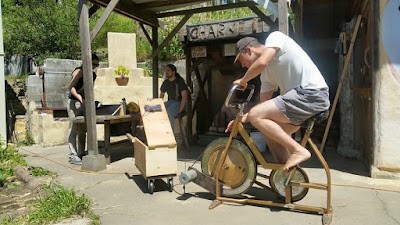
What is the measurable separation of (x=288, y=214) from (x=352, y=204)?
814mm

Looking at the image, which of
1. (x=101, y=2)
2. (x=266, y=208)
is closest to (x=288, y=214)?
(x=266, y=208)

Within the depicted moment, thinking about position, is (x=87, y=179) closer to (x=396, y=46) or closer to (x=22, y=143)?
(x=396, y=46)

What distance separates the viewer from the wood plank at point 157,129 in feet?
14.5

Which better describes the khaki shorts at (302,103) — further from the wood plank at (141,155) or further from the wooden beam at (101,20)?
the wooden beam at (101,20)

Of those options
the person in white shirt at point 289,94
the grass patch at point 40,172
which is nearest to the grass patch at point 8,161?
the grass patch at point 40,172

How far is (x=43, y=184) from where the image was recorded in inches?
197

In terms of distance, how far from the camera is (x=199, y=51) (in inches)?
344

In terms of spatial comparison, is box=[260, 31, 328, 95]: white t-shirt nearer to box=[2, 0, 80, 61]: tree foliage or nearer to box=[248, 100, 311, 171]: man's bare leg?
box=[248, 100, 311, 171]: man's bare leg

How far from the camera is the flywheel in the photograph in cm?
378

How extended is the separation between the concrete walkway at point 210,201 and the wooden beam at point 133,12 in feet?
10.3

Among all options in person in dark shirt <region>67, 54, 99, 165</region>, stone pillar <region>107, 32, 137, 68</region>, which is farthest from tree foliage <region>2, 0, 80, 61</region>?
person in dark shirt <region>67, 54, 99, 165</region>

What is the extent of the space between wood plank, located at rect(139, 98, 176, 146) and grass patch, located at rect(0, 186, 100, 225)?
41.1 inches

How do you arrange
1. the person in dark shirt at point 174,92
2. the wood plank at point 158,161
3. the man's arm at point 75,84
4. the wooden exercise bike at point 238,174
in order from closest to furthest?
the wooden exercise bike at point 238,174 → the wood plank at point 158,161 → the man's arm at point 75,84 → the person in dark shirt at point 174,92

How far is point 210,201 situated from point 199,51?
5.30 m
